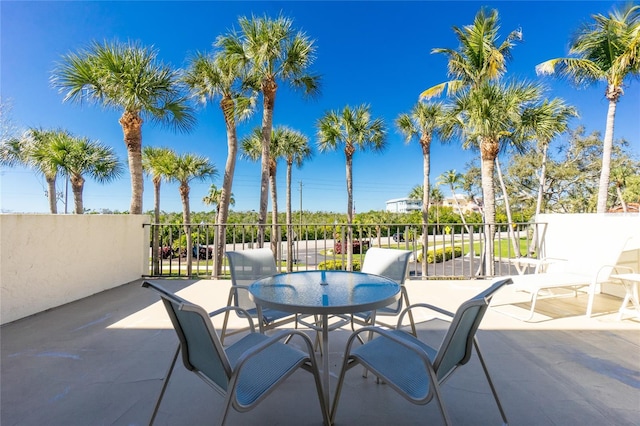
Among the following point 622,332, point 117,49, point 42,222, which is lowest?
point 622,332

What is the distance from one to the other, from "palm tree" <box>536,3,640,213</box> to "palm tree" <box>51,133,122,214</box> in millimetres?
15025

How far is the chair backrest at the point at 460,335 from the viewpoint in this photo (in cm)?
112

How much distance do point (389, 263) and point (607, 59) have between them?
11.7 m

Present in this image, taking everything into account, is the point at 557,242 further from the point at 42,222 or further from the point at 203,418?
the point at 42,222

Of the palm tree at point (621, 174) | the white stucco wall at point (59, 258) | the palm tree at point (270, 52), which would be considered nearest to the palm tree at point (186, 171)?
the palm tree at point (270, 52)

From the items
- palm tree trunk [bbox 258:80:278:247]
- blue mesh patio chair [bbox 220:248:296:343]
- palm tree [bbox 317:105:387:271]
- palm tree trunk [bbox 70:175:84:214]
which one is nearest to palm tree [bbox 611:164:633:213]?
palm tree [bbox 317:105:387:271]

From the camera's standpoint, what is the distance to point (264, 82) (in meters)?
7.77

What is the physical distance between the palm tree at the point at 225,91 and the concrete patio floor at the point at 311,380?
574 centimetres

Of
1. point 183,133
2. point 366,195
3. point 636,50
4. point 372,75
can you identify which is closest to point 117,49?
point 183,133

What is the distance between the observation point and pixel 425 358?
3.61ft

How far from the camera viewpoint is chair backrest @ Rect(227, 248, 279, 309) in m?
2.29

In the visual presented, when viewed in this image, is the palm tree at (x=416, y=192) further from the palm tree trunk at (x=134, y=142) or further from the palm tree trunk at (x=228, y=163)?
the palm tree trunk at (x=134, y=142)

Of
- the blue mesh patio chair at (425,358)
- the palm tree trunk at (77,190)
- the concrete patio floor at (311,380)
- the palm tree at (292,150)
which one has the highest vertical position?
the palm tree at (292,150)

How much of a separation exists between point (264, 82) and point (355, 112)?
20.9ft
